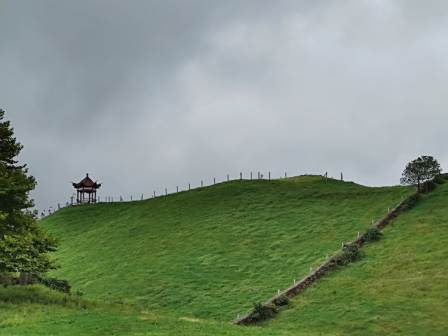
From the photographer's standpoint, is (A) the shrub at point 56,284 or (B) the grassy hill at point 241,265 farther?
(A) the shrub at point 56,284

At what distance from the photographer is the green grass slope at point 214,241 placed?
63438 millimetres

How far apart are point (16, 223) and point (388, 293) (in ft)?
100

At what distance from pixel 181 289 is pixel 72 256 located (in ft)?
102

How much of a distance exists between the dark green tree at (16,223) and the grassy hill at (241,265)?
110 inches

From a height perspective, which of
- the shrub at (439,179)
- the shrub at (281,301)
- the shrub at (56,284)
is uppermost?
the shrub at (439,179)

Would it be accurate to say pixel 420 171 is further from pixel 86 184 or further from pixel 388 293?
pixel 86 184

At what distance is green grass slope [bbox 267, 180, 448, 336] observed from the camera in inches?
1801

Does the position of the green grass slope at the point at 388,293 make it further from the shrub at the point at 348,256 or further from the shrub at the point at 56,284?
the shrub at the point at 56,284

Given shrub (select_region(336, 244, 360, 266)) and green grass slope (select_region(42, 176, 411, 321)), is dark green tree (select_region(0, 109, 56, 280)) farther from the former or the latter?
shrub (select_region(336, 244, 360, 266))

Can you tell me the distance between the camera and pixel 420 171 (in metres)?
88.3

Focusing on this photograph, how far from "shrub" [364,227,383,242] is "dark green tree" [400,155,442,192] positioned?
61.9 ft

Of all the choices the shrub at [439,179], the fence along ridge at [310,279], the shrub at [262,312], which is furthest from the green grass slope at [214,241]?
the shrub at [439,179]

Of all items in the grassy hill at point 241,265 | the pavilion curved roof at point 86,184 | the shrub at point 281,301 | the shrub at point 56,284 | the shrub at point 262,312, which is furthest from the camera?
the pavilion curved roof at point 86,184

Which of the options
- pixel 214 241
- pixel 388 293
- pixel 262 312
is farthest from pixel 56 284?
pixel 388 293
